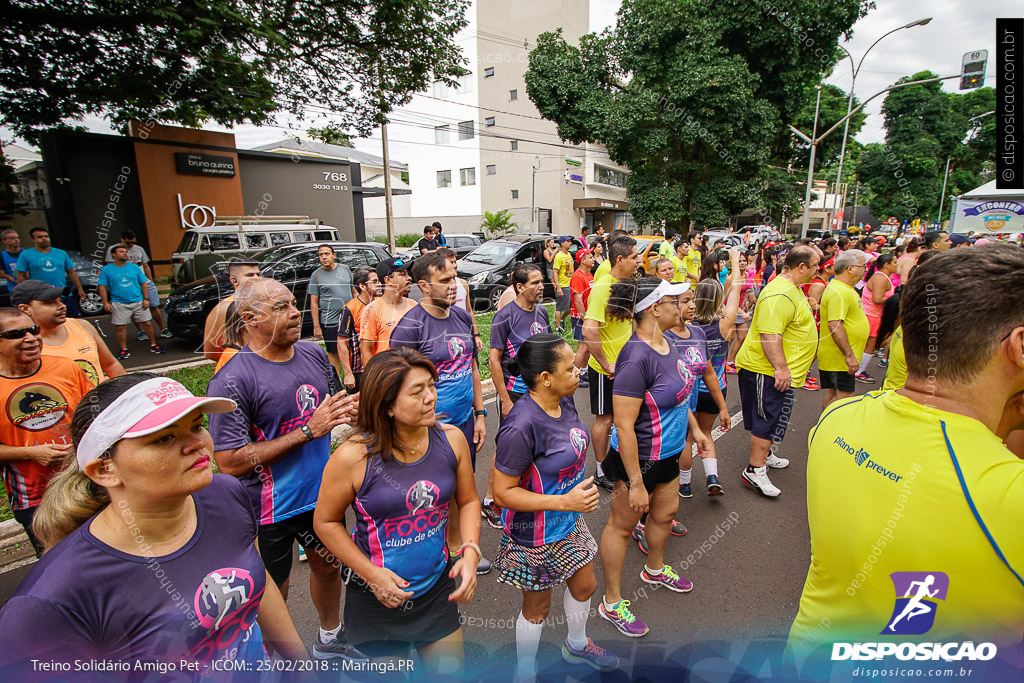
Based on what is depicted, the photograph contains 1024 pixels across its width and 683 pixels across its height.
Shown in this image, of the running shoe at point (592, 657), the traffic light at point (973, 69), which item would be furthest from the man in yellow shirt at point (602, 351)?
the traffic light at point (973, 69)

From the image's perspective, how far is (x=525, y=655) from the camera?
232 cm

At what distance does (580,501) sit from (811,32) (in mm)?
20106

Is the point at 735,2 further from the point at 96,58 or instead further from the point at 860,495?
the point at 860,495

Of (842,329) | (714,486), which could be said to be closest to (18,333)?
(714,486)

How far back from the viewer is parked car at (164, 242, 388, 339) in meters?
8.01

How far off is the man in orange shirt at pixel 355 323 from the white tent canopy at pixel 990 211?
2002 centimetres

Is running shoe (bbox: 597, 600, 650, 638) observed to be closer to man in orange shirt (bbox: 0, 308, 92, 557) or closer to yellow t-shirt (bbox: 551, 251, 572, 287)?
man in orange shirt (bbox: 0, 308, 92, 557)

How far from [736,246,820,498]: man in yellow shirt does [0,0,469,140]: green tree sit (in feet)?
28.9

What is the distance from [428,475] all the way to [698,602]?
2113 mm

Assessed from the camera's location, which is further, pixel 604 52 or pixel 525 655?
pixel 604 52

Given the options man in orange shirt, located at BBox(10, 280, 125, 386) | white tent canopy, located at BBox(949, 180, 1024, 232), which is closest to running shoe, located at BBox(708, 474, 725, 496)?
man in orange shirt, located at BBox(10, 280, 125, 386)

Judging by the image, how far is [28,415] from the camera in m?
2.54

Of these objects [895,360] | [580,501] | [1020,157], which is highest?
[1020,157]

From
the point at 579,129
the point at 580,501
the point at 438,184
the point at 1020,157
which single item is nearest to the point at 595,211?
the point at 438,184
